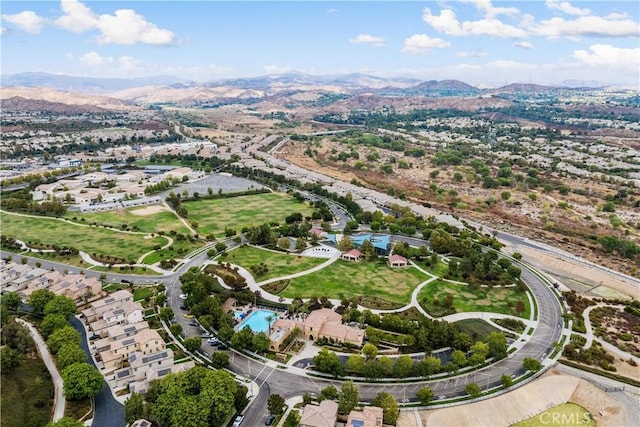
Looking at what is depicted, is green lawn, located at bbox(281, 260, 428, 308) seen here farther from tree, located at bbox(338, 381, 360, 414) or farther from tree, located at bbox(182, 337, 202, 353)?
tree, located at bbox(338, 381, 360, 414)

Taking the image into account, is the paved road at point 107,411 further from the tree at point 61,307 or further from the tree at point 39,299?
the tree at point 39,299

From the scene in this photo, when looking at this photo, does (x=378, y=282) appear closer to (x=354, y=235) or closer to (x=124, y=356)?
(x=354, y=235)

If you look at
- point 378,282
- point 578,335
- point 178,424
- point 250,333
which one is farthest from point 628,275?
point 178,424

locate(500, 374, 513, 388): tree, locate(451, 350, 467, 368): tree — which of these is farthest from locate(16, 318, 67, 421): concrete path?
locate(500, 374, 513, 388): tree

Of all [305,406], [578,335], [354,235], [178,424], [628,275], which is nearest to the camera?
[178,424]

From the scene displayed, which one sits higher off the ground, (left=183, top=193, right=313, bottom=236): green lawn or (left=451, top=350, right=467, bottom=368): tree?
(left=183, top=193, right=313, bottom=236): green lawn

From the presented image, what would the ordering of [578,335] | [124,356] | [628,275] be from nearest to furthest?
[124,356], [578,335], [628,275]

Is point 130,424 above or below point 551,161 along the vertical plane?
below
